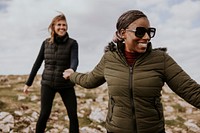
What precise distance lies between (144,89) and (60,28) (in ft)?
13.5

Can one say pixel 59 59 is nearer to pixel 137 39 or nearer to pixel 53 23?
pixel 53 23

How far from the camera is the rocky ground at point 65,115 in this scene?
12180 millimetres

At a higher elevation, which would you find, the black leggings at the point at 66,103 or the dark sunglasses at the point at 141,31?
the dark sunglasses at the point at 141,31

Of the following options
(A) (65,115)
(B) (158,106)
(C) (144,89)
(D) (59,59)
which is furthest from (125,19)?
(A) (65,115)

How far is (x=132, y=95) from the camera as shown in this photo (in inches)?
182

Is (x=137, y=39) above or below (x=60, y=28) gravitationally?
below

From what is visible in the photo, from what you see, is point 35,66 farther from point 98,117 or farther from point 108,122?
point 98,117

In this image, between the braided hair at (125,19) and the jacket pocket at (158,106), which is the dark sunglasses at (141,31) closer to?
the braided hair at (125,19)

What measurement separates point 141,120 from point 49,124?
8305 millimetres

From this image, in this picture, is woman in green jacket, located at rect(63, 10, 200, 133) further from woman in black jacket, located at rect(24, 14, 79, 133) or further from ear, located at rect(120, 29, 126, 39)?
woman in black jacket, located at rect(24, 14, 79, 133)

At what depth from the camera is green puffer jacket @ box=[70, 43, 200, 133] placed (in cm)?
451

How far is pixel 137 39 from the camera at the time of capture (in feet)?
15.3

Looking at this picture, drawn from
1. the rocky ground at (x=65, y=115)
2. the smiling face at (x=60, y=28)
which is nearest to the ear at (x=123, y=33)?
the smiling face at (x=60, y=28)

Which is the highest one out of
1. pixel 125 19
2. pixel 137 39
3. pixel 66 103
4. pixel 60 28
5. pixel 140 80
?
pixel 60 28
